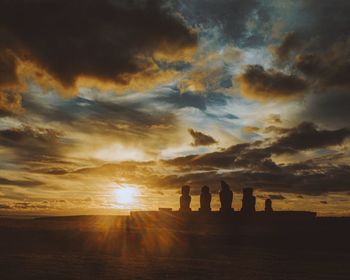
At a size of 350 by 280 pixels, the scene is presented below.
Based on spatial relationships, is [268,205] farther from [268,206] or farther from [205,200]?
[205,200]

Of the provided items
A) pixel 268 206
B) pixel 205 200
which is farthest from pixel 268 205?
pixel 205 200

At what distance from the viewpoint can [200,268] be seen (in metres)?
29.8

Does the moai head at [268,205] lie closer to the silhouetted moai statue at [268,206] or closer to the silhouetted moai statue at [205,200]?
the silhouetted moai statue at [268,206]

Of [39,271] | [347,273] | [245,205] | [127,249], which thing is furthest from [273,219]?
[39,271]

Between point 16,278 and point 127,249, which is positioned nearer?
point 16,278

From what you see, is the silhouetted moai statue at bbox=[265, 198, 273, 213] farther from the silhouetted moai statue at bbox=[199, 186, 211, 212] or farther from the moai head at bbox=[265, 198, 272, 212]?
the silhouetted moai statue at bbox=[199, 186, 211, 212]

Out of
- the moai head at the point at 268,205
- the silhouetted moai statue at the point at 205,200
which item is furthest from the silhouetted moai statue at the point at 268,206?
the silhouetted moai statue at the point at 205,200

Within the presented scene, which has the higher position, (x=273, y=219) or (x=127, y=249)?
(x=273, y=219)

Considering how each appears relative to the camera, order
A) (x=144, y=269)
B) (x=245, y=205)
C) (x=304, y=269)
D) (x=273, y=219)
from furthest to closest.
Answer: (x=245, y=205)
(x=273, y=219)
(x=304, y=269)
(x=144, y=269)

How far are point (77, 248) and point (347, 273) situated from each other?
24.7m

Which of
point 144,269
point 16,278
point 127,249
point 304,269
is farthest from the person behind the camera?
point 127,249

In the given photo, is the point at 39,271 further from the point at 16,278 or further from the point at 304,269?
the point at 304,269

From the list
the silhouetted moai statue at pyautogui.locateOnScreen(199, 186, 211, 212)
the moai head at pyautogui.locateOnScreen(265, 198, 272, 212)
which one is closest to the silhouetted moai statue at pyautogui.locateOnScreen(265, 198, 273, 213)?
the moai head at pyautogui.locateOnScreen(265, 198, 272, 212)

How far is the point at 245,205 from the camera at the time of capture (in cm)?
14288
